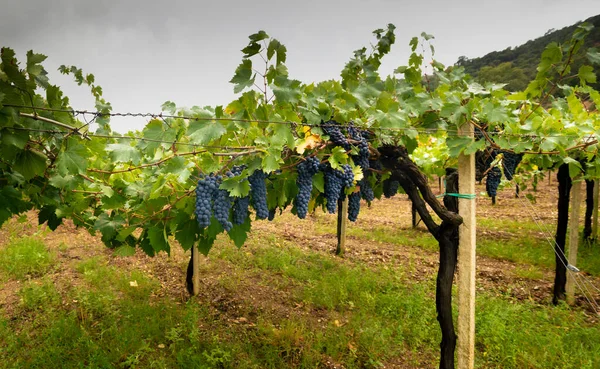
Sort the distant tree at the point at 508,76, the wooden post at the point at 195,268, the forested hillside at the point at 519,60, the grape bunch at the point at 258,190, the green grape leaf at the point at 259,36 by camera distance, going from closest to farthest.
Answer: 1. the green grape leaf at the point at 259,36
2. the grape bunch at the point at 258,190
3. the wooden post at the point at 195,268
4. the distant tree at the point at 508,76
5. the forested hillside at the point at 519,60

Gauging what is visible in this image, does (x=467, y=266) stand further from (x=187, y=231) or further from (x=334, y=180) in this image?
(x=187, y=231)

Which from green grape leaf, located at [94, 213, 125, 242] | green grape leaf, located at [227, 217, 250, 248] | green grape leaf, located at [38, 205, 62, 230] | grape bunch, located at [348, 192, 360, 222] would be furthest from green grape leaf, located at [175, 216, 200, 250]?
green grape leaf, located at [38, 205, 62, 230]

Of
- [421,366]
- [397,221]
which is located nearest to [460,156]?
[421,366]

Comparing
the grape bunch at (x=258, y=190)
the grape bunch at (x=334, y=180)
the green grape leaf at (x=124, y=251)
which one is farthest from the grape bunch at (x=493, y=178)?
the green grape leaf at (x=124, y=251)

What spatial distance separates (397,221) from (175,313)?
27.4 feet

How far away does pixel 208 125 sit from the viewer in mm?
1951

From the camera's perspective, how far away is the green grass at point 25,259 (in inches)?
239

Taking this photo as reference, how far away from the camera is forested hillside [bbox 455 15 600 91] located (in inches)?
1449

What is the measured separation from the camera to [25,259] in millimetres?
6375

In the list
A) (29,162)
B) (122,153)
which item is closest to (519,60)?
(122,153)

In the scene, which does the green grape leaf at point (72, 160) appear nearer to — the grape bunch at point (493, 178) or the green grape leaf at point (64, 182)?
the green grape leaf at point (64, 182)

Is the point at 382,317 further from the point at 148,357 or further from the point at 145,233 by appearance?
the point at 145,233

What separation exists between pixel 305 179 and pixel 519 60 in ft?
192

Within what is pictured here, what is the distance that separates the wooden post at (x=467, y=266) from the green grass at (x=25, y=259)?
6.65 metres
